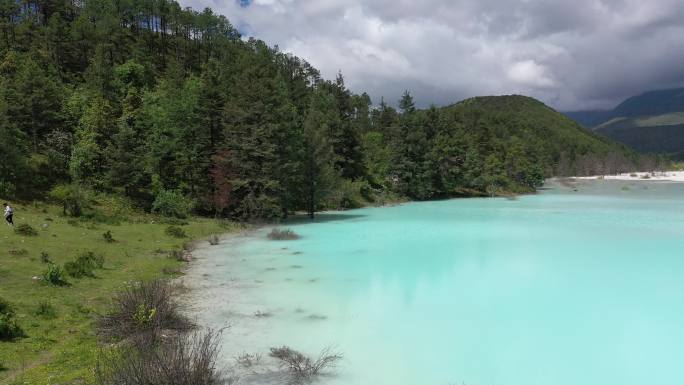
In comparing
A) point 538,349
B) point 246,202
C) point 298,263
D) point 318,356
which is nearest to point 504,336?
point 538,349

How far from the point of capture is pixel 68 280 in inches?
648

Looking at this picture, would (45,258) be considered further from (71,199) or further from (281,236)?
(71,199)

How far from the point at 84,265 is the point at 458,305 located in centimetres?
1551

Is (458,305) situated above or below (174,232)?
below

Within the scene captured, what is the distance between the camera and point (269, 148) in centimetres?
3897

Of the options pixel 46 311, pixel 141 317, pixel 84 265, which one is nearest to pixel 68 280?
pixel 84 265

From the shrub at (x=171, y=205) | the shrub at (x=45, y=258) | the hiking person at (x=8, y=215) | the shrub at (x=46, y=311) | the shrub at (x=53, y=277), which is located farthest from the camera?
the shrub at (x=171, y=205)

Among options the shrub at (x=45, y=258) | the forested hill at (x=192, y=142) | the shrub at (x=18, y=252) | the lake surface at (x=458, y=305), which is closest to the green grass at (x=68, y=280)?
the shrub at (x=18, y=252)

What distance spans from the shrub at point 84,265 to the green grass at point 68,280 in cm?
32

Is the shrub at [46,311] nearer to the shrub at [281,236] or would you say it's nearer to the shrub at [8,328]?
the shrub at [8,328]

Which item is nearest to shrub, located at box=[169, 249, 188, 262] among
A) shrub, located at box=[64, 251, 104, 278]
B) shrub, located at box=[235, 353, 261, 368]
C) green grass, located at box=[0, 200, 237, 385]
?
green grass, located at box=[0, 200, 237, 385]

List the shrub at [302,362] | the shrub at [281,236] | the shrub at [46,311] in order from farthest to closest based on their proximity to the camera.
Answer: the shrub at [281,236], the shrub at [46,311], the shrub at [302,362]

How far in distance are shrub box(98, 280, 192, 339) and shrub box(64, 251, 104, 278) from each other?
557 cm

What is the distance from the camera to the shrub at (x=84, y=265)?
1719 cm
